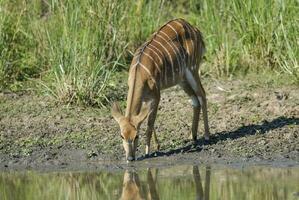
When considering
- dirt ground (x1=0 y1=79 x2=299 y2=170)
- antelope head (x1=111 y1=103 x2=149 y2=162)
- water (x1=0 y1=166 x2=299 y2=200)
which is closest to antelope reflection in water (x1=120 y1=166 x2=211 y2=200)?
water (x1=0 y1=166 x2=299 y2=200)

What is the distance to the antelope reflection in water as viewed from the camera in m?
8.83

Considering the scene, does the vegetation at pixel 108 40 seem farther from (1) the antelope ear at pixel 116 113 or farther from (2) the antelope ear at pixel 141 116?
(2) the antelope ear at pixel 141 116

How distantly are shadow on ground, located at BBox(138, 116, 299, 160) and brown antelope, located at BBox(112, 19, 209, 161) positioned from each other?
130 mm

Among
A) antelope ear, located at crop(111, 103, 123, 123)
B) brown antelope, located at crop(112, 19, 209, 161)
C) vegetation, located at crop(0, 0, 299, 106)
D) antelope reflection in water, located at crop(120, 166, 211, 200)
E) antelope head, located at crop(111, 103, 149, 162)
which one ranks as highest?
vegetation, located at crop(0, 0, 299, 106)

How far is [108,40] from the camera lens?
43.4 feet

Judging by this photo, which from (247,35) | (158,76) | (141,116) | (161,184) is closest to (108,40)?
(247,35)

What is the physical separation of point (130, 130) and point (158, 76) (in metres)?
0.81

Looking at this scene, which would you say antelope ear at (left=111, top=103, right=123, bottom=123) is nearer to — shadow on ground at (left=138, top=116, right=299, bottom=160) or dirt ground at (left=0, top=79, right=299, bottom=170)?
dirt ground at (left=0, top=79, right=299, bottom=170)

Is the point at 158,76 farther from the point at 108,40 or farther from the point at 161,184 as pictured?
the point at 108,40

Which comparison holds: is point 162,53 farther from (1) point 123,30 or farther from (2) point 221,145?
(1) point 123,30

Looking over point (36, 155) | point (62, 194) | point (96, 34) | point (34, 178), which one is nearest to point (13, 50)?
point (96, 34)

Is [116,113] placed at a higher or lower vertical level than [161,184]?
higher

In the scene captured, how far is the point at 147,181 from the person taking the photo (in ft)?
31.1

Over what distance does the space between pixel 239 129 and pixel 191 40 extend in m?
1.16
